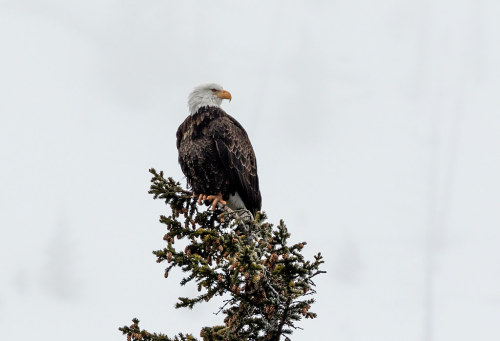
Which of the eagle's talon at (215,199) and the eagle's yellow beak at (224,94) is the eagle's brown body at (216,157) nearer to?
the eagle's talon at (215,199)

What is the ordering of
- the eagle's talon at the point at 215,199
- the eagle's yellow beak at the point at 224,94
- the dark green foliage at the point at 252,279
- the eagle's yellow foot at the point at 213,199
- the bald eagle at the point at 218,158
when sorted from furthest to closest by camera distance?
1. the eagle's yellow beak at the point at 224,94
2. the bald eagle at the point at 218,158
3. the eagle's talon at the point at 215,199
4. the eagle's yellow foot at the point at 213,199
5. the dark green foliage at the point at 252,279

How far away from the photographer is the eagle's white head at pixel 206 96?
37.0ft

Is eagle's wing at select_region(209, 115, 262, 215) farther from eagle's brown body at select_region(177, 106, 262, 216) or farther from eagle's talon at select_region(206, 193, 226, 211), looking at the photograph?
eagle's talon at select_region(206, 193, 226, 211)

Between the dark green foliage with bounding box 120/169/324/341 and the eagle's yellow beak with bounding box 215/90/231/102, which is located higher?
the eagle's yellow beak with bounding box 215/90/231/102

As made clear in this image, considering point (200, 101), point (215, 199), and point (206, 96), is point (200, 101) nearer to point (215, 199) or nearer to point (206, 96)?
point (206, 96)

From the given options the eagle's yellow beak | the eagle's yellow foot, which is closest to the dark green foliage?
the eagle's yellow foot

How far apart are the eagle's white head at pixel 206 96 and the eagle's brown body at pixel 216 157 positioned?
289mm

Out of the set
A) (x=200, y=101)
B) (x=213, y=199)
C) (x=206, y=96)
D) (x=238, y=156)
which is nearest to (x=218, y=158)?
(x=238, y=156)

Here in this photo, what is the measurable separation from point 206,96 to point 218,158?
152 cm

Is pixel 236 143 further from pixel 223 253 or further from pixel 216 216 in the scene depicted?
pixel 223 253

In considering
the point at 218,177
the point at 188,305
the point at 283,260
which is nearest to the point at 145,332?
the point at 188,305

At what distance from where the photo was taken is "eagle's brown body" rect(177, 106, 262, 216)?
1045 cm

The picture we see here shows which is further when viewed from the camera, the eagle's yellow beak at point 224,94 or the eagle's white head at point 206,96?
the eagle's yellow beak at point 224,94

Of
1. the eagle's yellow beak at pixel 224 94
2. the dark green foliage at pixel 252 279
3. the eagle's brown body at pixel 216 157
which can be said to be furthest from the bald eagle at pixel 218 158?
the dark green foliage at pixel 252 279
